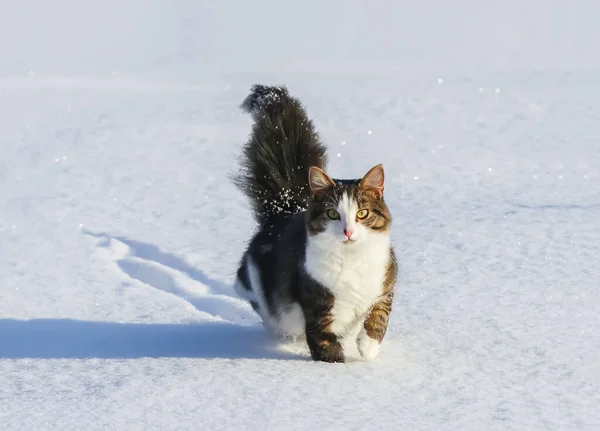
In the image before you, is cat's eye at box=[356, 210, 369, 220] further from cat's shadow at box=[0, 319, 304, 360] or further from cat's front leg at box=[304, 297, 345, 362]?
cat's shadow at box=[0, 319, 304, 360]

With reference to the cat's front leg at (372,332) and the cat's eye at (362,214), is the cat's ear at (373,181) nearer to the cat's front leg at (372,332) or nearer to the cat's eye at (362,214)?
the cat's eye at (362,214)

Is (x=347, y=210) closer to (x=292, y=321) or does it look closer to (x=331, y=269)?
(x=331, y=269)

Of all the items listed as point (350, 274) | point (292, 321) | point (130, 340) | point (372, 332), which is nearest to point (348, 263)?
point (350, 274)

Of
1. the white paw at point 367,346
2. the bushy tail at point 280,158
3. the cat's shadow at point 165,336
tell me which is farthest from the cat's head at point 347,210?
the bushy tail at point 280,158

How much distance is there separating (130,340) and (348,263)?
1155mm

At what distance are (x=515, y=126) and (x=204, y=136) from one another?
111 inches

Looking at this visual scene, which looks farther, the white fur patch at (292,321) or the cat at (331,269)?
the white fur patch at (292,321)

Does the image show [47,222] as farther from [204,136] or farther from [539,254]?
[539,254]

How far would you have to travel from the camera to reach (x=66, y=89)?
10.1m

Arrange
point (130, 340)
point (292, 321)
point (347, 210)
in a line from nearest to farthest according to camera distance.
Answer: point (347, 210) < point (292, 321) < point (130, 340)

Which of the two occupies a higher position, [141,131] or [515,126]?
[515,126]

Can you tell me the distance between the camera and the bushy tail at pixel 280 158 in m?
4.20

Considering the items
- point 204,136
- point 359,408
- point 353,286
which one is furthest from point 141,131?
point 359,408

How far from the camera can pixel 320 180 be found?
133 inches
